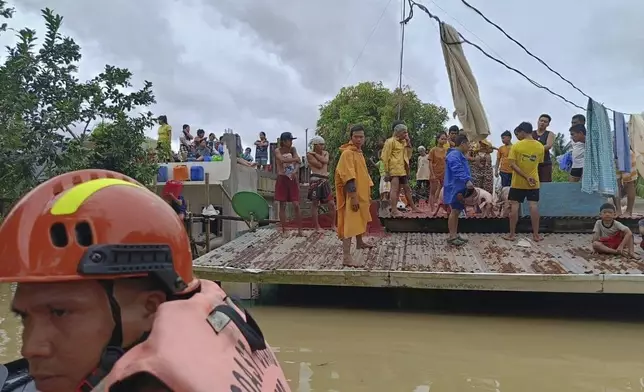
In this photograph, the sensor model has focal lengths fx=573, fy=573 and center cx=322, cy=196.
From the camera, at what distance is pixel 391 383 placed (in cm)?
417

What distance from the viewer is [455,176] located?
23.6 feet

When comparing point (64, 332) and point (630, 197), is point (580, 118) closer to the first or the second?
point (630, 197)

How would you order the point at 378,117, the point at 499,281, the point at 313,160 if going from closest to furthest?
the point at 499,281 → the point at 313,160 → the point at 378,117

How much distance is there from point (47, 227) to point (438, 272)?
530 centimetres

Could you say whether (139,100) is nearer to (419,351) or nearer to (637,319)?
(419,351)

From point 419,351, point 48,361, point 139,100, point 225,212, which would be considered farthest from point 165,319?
point 225,212

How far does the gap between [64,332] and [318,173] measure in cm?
707

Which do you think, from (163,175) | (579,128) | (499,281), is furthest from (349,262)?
(163,175)

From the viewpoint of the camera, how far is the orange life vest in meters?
0.93

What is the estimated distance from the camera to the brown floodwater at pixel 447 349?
420cm

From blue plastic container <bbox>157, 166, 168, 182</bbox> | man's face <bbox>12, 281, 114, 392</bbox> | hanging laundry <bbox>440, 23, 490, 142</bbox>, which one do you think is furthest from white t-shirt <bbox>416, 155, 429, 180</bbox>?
man's face <bbox>12, 281, 114, 392</bbox>

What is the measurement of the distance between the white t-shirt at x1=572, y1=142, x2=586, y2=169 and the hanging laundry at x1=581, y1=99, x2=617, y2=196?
0.31 meters

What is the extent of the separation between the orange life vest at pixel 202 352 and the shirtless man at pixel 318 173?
6650 mm

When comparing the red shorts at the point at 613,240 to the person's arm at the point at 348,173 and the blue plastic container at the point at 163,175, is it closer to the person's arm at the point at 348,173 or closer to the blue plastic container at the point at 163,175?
the person's arm at the point at 348,173
